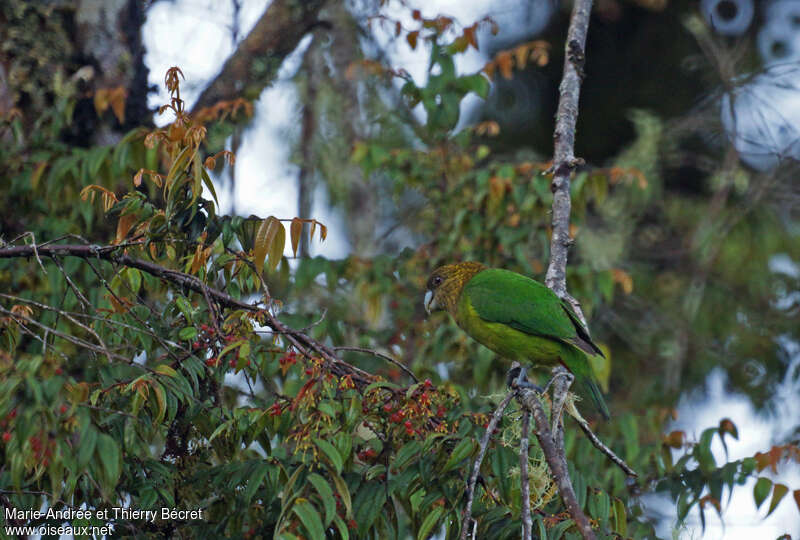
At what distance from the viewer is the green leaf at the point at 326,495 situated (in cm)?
205

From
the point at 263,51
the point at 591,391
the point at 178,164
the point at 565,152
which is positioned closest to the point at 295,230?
the point at 178,164

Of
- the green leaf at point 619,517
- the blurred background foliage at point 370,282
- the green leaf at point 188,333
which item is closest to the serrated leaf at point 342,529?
the blurred background foliage at point 370,282

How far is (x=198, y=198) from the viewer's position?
2.55 metres

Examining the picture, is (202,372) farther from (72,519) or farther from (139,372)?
(72,519)

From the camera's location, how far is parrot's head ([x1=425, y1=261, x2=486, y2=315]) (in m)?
4.06

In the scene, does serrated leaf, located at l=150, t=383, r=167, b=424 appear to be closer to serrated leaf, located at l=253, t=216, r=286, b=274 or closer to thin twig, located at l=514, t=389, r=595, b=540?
serrated leaf, located at l=253, t=216, r=286, b=274

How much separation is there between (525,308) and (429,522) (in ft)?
4.98

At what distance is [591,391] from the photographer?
3.47 m

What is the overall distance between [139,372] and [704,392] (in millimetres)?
5922

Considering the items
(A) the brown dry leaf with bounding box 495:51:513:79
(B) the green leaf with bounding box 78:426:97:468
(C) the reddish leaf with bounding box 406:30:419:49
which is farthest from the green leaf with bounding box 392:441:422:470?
(C) the reddish leaf with bounding box 406:30:419:49

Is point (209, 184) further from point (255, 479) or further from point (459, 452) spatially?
point (459, 452)

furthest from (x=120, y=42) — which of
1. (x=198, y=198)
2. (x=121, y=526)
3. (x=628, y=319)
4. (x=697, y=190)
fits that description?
(x=697, y=190)

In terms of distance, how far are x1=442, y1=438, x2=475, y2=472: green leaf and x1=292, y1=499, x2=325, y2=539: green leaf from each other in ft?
1.38

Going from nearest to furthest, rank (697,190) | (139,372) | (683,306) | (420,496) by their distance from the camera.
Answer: (420,496) → (139,372) → (683,306) → (697,190)
